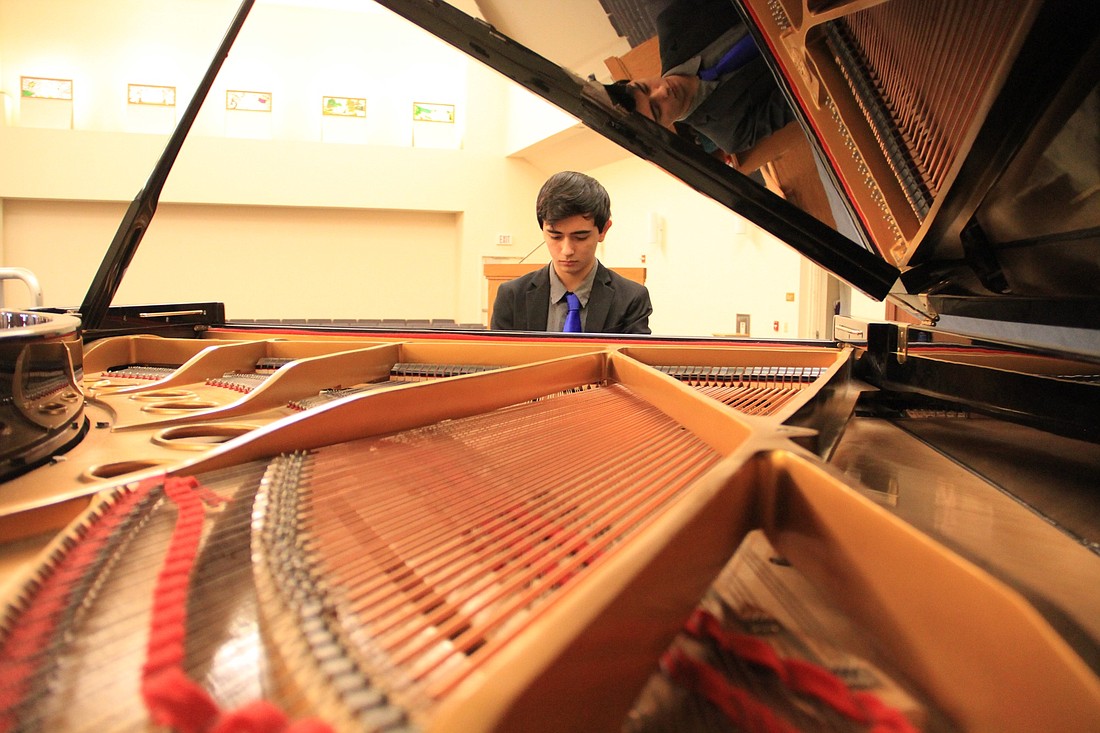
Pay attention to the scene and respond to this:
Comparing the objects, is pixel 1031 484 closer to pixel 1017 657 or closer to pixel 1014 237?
pixel 1014 237

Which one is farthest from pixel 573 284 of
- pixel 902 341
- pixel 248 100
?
pixel 248 100

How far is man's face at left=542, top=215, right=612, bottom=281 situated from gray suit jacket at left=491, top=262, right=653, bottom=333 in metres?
0.16

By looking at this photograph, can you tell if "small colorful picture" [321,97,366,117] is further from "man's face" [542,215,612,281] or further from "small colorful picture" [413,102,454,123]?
"man's face" [542,215,612,281]

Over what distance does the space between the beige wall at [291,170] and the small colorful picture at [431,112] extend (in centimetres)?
13

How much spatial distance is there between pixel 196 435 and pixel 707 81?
1.74 metres

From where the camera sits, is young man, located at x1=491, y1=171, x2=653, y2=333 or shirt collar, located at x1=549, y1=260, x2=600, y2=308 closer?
young man, located at x1=491, y1=171, x2=653, y2=333

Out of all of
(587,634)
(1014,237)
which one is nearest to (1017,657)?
(587,634)

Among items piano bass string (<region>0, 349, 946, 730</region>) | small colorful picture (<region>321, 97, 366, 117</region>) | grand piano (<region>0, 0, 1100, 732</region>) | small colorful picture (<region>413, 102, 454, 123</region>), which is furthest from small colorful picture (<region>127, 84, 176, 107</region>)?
piano bass string (<region>0, 349, 946, 730</region>)

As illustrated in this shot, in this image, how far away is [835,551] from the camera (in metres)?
0.69

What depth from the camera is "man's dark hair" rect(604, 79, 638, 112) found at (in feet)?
6.19

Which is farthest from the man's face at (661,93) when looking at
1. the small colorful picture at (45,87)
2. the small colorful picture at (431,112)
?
the small colorful picture at (45,87)

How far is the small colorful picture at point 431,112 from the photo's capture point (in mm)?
8883

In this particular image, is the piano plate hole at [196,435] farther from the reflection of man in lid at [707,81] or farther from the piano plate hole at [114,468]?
the reflection of man in lid at [707,81]

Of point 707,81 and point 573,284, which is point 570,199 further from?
point 707,81
